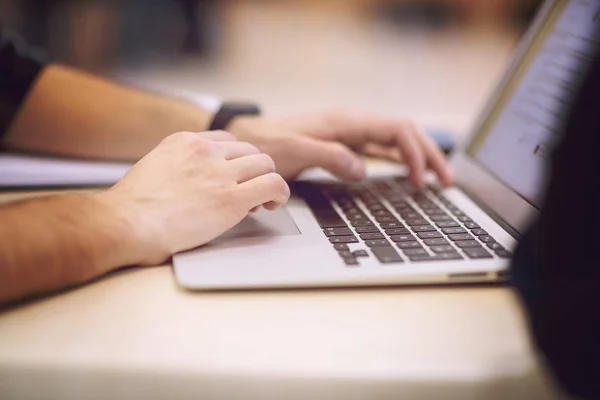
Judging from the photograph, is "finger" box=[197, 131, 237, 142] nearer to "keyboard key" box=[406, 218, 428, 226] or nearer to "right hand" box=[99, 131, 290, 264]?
"right hand" box=[99, 131, 290, 264]

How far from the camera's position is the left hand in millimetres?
677

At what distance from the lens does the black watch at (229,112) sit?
754mm

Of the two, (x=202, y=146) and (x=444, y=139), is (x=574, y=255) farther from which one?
(x=444, y=139)

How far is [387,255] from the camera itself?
1.57 ft

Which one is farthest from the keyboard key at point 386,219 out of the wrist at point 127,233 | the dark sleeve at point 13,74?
the dark sleeve at point 13,74

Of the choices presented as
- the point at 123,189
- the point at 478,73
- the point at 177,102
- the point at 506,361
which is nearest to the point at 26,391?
the point at 123,189

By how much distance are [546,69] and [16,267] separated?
0.57 meters

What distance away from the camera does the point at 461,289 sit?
46 centimetres

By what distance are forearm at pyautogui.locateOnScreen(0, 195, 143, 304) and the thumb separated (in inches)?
10.1

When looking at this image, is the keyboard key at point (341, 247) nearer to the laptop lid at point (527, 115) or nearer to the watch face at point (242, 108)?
the laptop lid at point (527, 115)

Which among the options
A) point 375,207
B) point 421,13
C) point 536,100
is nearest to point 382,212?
point 375,207

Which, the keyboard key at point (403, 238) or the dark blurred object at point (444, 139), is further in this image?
the dark blurred object at point (444, 139)

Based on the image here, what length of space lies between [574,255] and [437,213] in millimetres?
297

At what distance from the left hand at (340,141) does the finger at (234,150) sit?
0.33 ft
